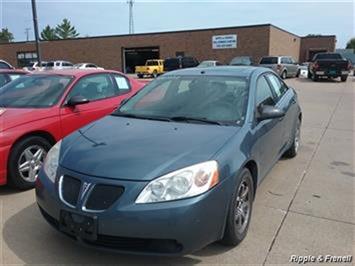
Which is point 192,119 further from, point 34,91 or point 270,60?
point 270,60

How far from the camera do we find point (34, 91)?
18.7 ft

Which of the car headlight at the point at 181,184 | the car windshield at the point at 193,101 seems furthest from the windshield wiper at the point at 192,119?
the car headlight at the point at 181,184

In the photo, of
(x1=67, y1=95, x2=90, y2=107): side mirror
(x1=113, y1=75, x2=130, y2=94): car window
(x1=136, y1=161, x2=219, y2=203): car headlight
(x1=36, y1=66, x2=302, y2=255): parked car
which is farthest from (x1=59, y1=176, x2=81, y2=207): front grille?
(x1=113, y1=75, x2=130, y2=94): car window

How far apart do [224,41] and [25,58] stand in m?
26.3

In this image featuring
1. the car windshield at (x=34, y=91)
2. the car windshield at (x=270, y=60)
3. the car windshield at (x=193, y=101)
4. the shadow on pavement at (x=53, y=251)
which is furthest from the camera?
the car windshield at (x=270, y=60)

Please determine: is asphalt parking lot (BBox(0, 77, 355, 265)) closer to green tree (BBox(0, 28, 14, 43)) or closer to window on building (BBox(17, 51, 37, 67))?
window on building (BBox(17, 51, 37, 67))

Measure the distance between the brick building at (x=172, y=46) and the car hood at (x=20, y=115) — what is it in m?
32.9

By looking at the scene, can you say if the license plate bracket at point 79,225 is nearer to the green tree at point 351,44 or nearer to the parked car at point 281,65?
the parked car at point 281,65

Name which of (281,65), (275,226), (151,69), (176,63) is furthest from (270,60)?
(275,226)

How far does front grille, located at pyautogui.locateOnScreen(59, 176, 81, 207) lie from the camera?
2984 mm

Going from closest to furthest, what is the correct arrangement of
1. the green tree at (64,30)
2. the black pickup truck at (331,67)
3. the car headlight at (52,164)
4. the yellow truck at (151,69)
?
the car headlight at (52,164), the black pickup truck at (331,67), the yellow truck at (151,69), the green tree at (64,30)

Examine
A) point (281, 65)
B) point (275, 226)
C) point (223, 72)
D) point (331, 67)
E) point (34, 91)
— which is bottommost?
point (281, 65)

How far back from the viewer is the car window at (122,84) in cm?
677

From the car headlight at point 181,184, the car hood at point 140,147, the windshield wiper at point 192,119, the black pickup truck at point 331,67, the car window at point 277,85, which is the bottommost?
the black pickup truck at point 331,67
